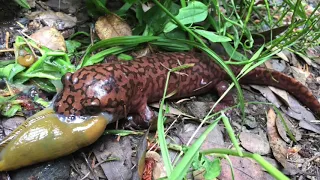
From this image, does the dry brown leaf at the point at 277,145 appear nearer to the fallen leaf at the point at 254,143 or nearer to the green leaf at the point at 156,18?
the fallen leaf at the point at 254,143


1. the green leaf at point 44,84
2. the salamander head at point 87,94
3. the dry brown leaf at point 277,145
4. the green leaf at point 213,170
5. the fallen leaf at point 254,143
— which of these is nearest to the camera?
the green leaf at point 213,170

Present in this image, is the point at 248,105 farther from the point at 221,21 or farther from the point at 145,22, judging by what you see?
the point at 145,22

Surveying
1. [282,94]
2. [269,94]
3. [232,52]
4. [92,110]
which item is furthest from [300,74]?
[92,110]

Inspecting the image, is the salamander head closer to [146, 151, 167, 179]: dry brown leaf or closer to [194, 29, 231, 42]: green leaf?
[146, 151, 167, 179]: dry brown leaf

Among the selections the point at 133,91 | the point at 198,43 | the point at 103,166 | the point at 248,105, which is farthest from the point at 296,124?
the point at 103,166

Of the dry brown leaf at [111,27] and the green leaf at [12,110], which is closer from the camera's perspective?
the green leaf at [12,110]

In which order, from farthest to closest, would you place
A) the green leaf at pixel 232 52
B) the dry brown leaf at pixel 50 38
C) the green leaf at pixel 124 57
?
the green leaf at pixel 232 52
the green leaf at pixel 124 57
the dry brown leaf at pixel 50 38

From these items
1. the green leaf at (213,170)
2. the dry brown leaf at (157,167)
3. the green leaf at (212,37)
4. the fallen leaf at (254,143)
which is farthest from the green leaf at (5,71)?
the fallen leaf at (254,143)

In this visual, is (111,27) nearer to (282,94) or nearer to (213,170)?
(282,94)

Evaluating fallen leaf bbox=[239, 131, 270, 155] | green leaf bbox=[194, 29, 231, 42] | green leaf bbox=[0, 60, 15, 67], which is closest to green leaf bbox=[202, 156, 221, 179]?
fallen leaf bbox=[239, 131, 270, 155]
